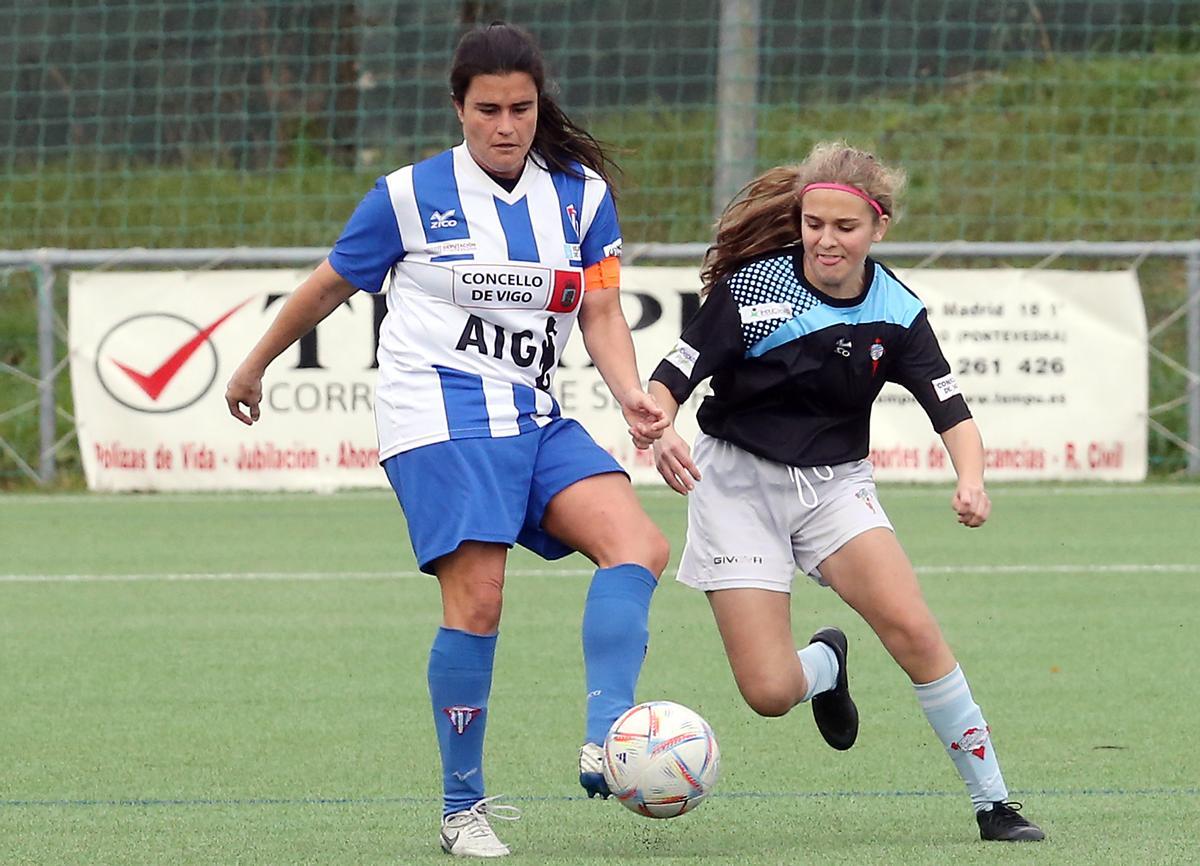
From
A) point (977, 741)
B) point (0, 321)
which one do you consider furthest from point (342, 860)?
point (0, 321)

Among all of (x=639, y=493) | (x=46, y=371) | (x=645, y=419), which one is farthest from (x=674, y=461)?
(x=46, y=371)

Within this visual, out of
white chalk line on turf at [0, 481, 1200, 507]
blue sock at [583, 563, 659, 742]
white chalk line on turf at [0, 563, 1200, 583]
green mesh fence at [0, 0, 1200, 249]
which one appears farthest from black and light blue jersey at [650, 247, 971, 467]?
green mesh fence at [0, 0, 1200, 249]

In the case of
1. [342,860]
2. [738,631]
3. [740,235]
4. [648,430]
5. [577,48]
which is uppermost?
[577,48]

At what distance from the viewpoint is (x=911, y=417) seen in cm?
1177

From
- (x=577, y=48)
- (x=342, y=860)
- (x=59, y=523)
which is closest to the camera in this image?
(x=342, y=860)

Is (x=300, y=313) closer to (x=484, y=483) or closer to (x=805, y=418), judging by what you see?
(x=484, y=483)

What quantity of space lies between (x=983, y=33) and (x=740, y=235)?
13.8 meters

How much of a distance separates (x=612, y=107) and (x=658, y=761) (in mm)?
13237

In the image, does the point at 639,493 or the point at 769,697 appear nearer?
the point at 769,697

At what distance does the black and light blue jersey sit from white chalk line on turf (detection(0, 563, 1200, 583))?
415 centimetres

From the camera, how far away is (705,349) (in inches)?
183

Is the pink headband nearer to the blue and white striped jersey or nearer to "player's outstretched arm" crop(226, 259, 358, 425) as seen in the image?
the blue and white striped jersey

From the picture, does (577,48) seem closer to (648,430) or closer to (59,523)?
(59,523)

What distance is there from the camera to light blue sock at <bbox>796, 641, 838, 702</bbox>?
4.96 m
